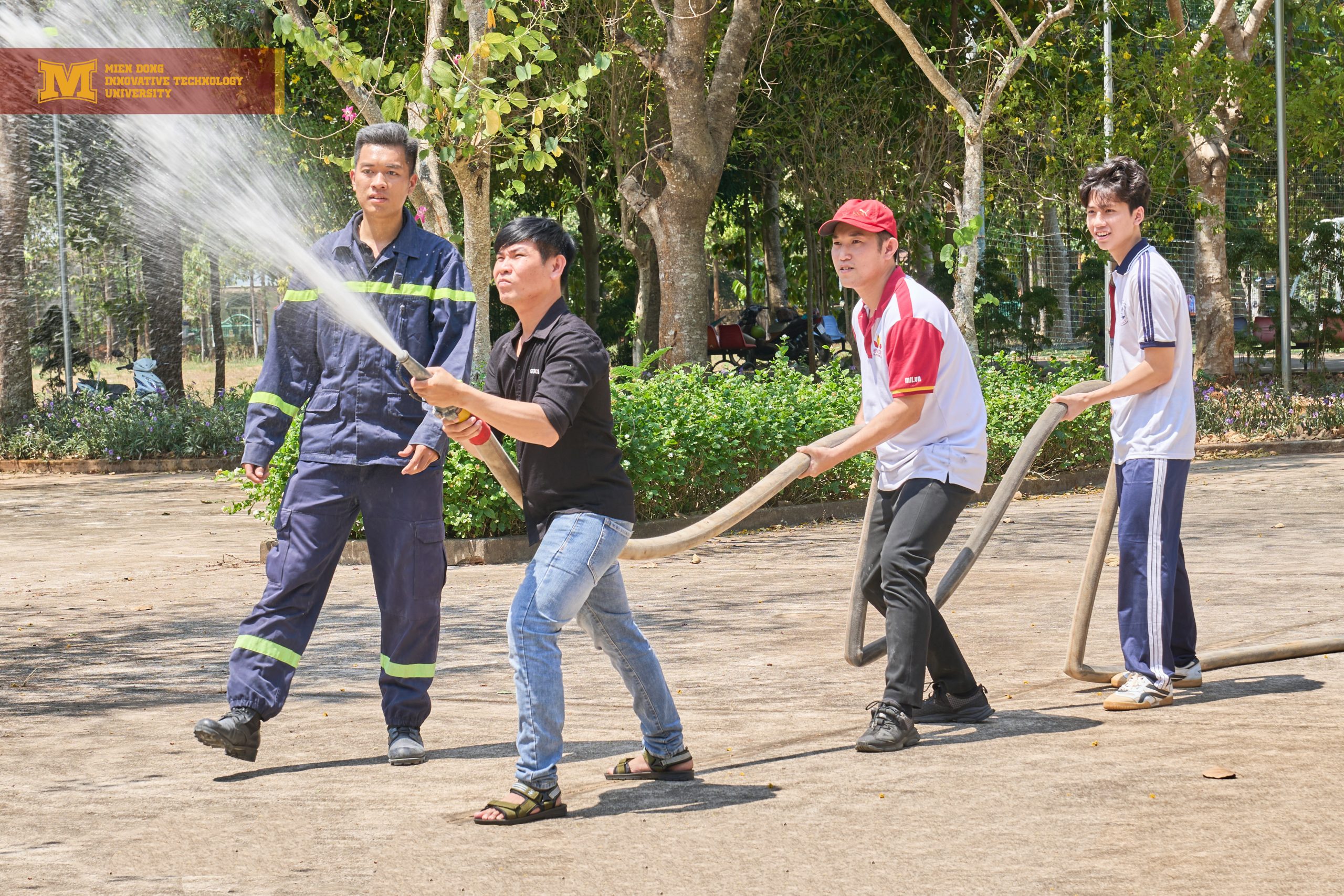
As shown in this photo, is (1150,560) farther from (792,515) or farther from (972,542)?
(792,515)

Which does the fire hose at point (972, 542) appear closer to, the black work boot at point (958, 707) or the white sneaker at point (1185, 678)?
the white sneaker at point (1185, 678)

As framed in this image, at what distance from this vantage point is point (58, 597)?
9.07 meters

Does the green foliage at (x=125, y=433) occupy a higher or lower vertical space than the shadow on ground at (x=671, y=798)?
higher

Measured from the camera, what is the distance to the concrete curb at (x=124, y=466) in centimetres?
1834

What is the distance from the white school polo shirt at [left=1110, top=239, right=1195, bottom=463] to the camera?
Result: 18.2ft

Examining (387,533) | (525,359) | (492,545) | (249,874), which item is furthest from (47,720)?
(492,545)

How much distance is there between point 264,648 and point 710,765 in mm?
1490

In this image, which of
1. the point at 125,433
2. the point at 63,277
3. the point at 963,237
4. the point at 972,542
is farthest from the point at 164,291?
the point at 972,542

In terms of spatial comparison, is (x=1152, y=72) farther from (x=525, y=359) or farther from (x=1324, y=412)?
(x=525, y=359)

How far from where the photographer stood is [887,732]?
498cm

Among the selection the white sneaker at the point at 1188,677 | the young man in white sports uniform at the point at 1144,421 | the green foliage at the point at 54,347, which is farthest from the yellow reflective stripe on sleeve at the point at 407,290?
the green foliage at the point at 54,347

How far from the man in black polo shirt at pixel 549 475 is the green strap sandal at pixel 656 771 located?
44 centimetres

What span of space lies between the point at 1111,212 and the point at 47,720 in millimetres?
4372

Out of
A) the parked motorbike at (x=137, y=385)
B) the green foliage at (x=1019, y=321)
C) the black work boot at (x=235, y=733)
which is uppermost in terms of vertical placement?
the green foliage at (x=1019, y=321)
